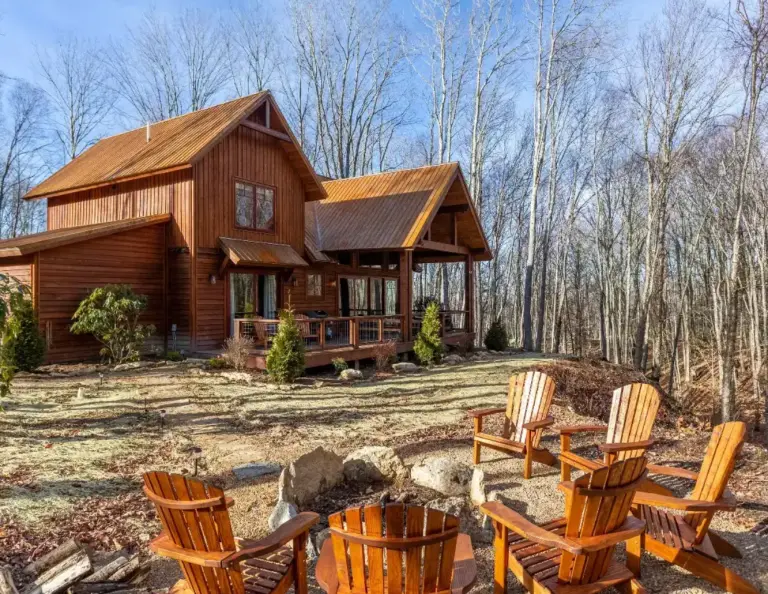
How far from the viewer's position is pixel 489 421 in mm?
8117

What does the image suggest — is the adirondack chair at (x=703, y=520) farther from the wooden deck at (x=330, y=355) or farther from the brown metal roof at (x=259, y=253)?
the brown metal roof at (x=259, y=253)

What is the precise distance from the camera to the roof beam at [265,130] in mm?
14812

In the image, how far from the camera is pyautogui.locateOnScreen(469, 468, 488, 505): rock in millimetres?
4531

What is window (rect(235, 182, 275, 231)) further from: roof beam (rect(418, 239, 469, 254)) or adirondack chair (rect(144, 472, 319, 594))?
adirondack chair (rect(144, 472, 319, 594))

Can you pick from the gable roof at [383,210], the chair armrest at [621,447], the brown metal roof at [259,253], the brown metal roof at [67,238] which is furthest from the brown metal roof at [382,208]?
the chair armrest at [621,447]

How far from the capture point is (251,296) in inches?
602

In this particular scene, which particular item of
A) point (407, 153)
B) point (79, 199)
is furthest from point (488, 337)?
point (407, 153)

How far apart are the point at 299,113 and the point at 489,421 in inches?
1012

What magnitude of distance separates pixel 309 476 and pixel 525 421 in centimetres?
240

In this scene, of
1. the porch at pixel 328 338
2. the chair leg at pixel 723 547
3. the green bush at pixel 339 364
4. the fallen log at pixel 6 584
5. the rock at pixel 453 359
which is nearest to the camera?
the fallen log at pixel 6 584

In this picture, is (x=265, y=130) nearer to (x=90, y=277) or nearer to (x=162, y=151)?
(x=162, y=151)

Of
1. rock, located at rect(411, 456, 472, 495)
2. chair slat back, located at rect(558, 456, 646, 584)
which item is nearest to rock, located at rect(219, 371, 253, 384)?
rock, located at rect(411, 456, 472, 495)

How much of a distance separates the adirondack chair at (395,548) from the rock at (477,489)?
2137mm

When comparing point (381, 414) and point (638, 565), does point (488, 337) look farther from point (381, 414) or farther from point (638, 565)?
point (638, 565)
